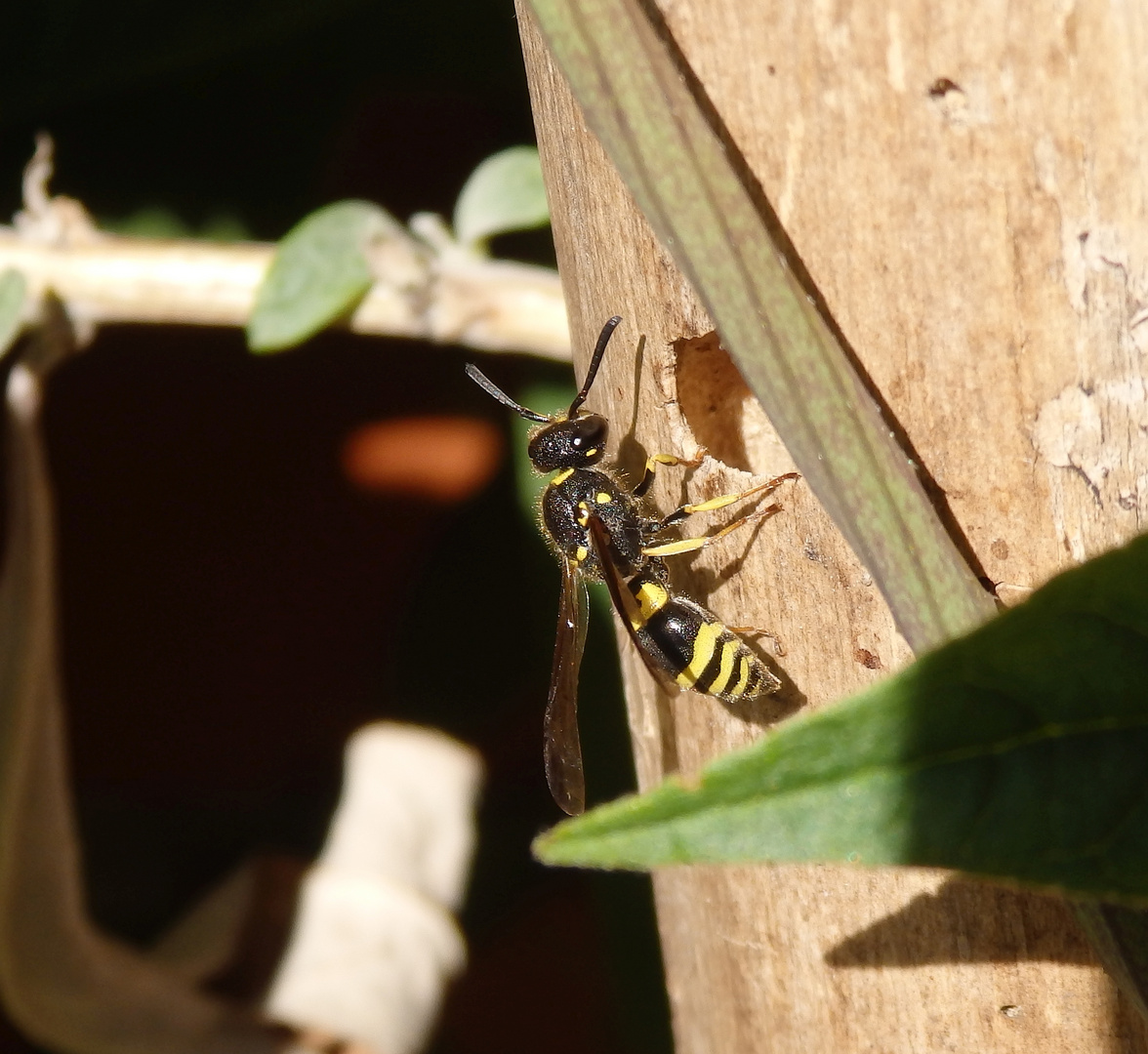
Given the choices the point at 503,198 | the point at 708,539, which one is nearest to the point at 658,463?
the point at 708,539

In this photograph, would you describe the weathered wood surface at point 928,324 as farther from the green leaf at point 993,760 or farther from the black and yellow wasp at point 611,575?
the green leaf at point 993,760

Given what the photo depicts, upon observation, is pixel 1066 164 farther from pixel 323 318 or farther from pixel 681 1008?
pixel 323 318

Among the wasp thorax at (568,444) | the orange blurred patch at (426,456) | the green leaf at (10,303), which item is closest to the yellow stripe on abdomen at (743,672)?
the wasp thorax at (568,444)

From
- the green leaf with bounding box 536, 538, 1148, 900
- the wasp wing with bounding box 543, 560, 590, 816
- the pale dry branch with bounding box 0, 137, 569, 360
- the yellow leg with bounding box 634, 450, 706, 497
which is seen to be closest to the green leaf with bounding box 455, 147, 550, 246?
the pale dry branch with bounding box 0, 137, 569, 360

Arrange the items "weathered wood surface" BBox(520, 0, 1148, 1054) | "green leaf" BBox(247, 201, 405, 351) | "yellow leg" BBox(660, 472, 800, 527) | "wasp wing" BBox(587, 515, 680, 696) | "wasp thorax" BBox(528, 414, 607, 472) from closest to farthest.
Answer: "weathered wood surface" BBox(520, 0, 1148, 1054), "yellow leg" BBox(660, 472, 800, 527), "wasp wing" BBox(587, 515, 680, 696), "wasp thorax" BBox(528, 414, 607, 472), "green leaf" BBox(247, 201, 405, 351)

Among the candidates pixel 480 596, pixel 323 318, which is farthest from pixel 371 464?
pixel 323 318

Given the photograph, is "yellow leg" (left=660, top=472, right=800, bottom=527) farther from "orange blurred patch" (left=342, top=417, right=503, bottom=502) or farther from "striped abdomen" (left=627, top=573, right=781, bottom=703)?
"orange blurred patch" (left=342, top=417, right=503, bottom=502)

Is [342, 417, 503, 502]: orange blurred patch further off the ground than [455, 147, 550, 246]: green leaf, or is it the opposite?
[455, 147, 550, 246]: green leaf

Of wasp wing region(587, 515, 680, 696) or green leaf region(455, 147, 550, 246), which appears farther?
green leaf region(455, 147, 550, 246)
